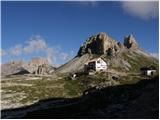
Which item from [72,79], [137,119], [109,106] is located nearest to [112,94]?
[109,106]

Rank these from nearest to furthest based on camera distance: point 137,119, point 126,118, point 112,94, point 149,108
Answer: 1. point 137,119
2. point 126,118
3. point 149,108
4. point 112,94

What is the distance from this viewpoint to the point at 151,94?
61.1m

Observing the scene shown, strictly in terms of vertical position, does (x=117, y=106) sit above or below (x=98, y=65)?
below

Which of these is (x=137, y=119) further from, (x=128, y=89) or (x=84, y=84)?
(x=84, y=84)

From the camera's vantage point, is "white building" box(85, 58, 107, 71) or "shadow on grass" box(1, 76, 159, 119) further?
"white building" box(85, 58, 107, 71)

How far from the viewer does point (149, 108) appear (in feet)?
176

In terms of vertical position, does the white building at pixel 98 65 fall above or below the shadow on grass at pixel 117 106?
above

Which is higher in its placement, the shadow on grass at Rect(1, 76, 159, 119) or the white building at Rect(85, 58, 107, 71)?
the white building at Rect(85, 58, 107, 71)

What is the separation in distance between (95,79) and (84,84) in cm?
704

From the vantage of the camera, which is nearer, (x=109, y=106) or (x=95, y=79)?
(x=109, y=106)

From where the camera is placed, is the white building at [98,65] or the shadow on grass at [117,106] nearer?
the shadow on grass at [117,106]

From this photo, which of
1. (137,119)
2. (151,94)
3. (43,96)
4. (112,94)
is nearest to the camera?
(137,119)

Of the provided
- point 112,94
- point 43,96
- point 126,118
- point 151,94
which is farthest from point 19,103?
point 126,118

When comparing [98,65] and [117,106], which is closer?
[117,106]
